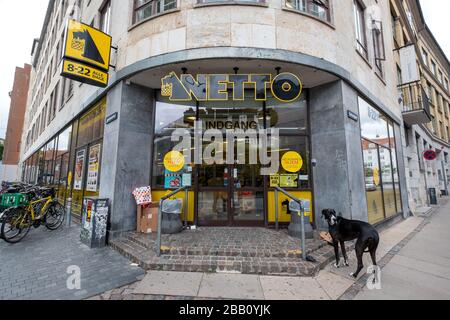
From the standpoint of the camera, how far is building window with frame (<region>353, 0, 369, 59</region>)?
7531 millimetres

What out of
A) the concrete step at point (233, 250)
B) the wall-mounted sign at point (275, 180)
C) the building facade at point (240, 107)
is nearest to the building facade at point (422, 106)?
the building facade at point (240, 107)

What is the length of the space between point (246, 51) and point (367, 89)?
4619mm

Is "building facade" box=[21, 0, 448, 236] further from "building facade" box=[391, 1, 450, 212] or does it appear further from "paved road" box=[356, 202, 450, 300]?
"building facade" box=[391, 1, 450, 212]

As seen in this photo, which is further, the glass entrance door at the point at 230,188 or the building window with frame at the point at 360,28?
the building window with frame at the point at 360,28

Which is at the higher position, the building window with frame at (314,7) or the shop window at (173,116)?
the building window with frame at (314,7)

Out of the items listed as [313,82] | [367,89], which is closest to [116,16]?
[313,82]

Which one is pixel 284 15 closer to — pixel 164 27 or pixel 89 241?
pixel 164 27

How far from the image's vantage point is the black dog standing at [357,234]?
355cm

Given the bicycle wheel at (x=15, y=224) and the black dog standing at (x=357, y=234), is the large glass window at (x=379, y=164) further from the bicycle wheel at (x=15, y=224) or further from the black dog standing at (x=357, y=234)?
the bicycle wheel at (x=15, y=224)

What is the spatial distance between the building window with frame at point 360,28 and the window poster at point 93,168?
9.20m

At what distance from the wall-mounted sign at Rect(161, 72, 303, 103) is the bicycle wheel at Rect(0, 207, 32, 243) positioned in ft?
15.8

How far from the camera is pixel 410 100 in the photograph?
12.7 meters

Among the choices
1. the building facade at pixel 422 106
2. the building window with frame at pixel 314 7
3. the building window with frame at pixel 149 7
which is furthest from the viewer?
the building facade at pixel 422 106

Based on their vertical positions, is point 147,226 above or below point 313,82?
below
